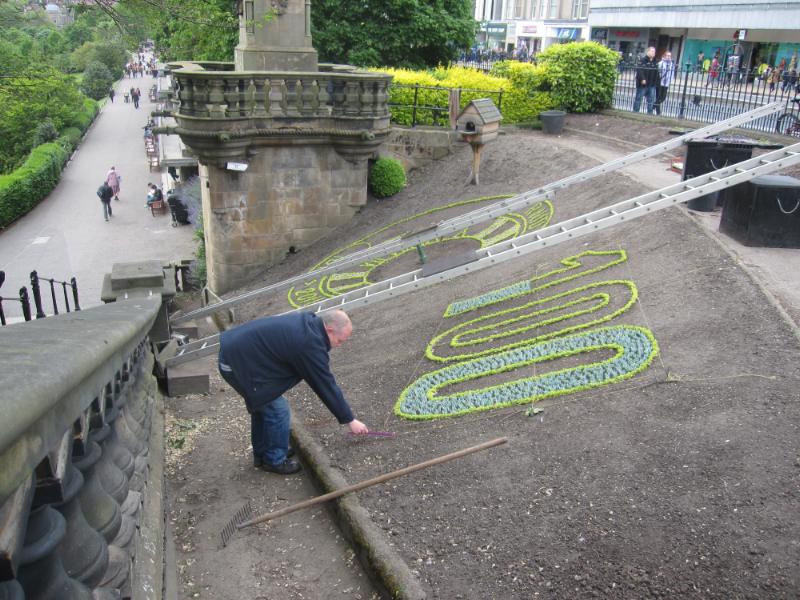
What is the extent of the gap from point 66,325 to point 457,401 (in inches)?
174

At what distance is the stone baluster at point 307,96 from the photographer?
14000mm

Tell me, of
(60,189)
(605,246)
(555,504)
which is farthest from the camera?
(60,189)

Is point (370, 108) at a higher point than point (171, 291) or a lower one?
higher

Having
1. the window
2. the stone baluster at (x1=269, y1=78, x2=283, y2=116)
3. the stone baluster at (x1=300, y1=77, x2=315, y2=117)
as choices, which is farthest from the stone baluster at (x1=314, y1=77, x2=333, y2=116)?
the window

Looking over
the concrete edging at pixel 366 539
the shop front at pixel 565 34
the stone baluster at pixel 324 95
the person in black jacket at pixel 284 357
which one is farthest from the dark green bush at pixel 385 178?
the shop front at pixel 565 34

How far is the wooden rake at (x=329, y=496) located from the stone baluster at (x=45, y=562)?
10.1ft

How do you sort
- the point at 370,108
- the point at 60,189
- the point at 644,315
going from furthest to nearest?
the point at 60,189 → the point at 370,108 → the point at 644,315

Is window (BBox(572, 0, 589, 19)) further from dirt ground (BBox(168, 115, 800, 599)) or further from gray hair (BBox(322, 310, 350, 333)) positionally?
gray hair (BBox(322, 310, 350, 333))

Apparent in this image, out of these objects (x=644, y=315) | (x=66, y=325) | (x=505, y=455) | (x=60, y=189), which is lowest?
(x=60, y=189)

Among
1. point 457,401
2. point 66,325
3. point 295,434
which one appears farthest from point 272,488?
point 66,325

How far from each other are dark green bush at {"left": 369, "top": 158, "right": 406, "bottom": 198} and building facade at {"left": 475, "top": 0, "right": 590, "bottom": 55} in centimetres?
3478

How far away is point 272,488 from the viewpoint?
539cm

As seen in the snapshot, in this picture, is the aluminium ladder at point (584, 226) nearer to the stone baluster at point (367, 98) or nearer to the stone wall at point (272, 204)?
the stone wall at point (272, 204)

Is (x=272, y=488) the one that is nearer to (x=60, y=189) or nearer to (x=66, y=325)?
(x=66, y=325)
